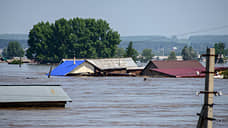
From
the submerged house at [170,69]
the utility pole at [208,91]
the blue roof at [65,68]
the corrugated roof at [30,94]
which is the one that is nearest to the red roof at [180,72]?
the submerged house at [170,69]

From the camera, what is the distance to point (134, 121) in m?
34.7

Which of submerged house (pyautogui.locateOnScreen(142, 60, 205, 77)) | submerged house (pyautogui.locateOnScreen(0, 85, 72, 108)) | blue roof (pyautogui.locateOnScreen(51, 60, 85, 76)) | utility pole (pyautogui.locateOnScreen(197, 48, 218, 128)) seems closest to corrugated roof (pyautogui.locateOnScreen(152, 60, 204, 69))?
submerged house (pyautogui.locateOnScreen(142, 60, 205, 77))

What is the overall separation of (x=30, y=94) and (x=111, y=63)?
72421 millimetres

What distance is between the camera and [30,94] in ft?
138

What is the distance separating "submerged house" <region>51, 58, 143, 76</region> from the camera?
10960cm

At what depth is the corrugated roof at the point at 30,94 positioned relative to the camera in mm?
→ 40938

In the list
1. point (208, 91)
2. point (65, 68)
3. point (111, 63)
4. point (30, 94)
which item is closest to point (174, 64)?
point (111, 63)

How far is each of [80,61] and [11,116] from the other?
251 ft

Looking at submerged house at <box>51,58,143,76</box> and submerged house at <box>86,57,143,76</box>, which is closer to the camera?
submerged house at <box>51,58,143,76</box>

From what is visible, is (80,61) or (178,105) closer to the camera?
(178,105)

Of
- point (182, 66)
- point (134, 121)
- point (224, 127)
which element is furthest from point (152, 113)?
point (182, 66)

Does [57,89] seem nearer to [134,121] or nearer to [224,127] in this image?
[134,121]

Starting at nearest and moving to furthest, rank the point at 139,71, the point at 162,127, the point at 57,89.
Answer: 1. the point at 162,127
2. the point at 57,89
3. the point at 139,71

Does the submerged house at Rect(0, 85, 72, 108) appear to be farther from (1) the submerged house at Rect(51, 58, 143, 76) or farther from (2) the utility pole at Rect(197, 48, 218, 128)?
(1) the submerged house at Rect(51, 58, 143, 76)
